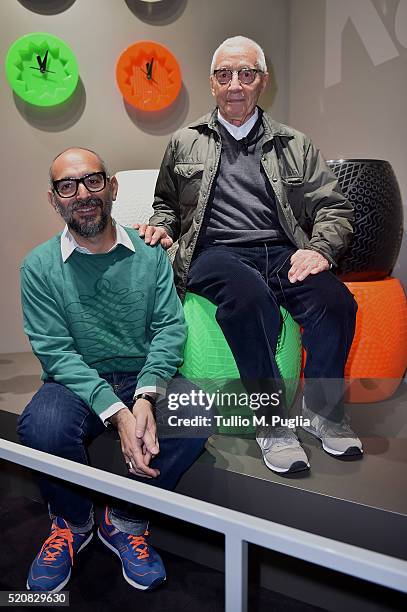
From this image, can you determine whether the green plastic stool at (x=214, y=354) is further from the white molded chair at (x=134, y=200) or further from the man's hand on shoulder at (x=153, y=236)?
the white molded chair at (x=134, y=200)

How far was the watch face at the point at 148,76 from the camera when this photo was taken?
2.77 metres

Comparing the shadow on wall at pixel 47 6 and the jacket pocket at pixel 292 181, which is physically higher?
the shadow on wall at pixel 47 6

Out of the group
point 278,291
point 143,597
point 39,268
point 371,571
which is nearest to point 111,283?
point 39,268

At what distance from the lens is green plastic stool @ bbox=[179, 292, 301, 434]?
4.88 feet

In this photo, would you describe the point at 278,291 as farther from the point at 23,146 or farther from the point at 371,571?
the point at 23,146

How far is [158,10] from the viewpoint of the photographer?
283 centimetres

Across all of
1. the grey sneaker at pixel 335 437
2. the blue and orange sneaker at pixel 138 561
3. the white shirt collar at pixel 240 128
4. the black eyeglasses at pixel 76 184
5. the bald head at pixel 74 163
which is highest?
the white shirt collar at pixel 240 128

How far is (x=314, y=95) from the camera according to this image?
290cm

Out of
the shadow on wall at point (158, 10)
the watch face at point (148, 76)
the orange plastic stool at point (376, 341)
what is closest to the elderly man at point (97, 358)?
the orange plastic stool at point (376, 341)

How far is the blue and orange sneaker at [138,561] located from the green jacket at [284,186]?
67 cm

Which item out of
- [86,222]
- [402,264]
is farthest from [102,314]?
[402,264]

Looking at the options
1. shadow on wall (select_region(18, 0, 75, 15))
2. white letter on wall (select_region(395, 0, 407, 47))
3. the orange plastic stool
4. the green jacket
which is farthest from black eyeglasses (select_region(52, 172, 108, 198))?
shadow on wall (select_region(18, 0, 75, 15))

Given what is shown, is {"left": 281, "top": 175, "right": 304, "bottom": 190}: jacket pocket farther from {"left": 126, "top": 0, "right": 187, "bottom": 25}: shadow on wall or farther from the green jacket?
{"left": 126, "top": 0, "right": 187, "bottom": 25}: shadow on wall

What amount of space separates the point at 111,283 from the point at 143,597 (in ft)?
2.48
